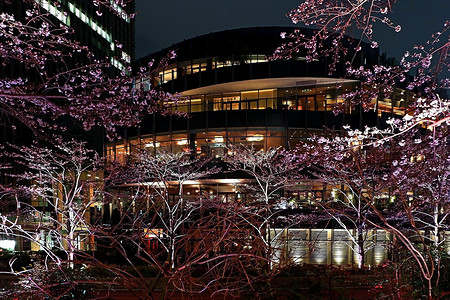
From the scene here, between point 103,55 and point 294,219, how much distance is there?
173 feet

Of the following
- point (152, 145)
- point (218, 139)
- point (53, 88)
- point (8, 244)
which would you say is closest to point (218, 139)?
point (218, 139)

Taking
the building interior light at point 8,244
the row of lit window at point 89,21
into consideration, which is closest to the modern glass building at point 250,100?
the building interior light at point 8,244

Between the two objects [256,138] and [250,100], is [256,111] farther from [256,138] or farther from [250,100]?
[256,138]

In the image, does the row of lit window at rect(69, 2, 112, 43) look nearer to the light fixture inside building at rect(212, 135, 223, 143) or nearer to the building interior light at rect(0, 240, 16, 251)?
the building interior light at rect(0, 240, 16, 251)

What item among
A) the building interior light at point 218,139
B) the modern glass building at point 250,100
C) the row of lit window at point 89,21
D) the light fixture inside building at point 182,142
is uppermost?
the row of lit window at point 89,21

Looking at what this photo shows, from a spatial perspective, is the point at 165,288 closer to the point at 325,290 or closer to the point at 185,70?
the point at 325,290

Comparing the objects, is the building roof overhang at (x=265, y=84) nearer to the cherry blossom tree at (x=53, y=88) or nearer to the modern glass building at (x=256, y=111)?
the modern glass building at (x=256, y=111)

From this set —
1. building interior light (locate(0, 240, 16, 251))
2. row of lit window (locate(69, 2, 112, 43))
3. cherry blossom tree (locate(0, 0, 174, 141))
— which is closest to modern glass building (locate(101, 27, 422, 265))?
building interior light (locate(0, 240, 16, 251))

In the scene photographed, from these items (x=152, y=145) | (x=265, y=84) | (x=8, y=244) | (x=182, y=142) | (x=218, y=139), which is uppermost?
(x=265, y=84)

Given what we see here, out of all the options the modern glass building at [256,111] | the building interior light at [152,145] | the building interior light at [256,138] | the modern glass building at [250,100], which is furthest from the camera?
the building interior light at [152,145]

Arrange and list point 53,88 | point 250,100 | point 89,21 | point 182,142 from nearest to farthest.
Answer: point 53,88 → point 250,100 → point 182,142 → point 89,21

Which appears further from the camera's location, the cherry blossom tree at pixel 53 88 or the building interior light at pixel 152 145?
the building interior light at pixel 152 145

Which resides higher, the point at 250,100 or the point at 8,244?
the point at 250,100

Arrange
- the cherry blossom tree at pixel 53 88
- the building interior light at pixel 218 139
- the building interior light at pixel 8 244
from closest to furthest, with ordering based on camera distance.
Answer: the cherry blossom tree at pixel 53 88
the building interior light at pixel 218 139
the building interior light at pixel 8 244
